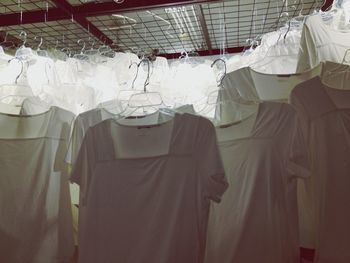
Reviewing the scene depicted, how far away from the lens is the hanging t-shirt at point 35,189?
126cm

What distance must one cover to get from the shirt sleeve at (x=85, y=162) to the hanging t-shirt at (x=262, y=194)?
0.43m

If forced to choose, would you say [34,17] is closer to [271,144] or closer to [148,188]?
[148,188]

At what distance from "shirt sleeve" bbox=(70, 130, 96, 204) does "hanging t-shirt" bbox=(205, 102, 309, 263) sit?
1.41 feet

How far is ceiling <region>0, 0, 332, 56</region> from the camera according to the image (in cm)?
179

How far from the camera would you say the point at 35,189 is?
1312 mm

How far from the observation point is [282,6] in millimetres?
2045

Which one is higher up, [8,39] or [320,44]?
[8,39]

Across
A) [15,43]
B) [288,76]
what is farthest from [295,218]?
[15,43]

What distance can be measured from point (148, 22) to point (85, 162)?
50.9 inches

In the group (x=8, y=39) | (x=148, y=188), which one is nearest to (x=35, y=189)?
(x=148, y=188)

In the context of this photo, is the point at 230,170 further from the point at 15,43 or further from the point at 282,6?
the point at 15,43

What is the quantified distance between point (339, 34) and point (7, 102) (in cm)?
148

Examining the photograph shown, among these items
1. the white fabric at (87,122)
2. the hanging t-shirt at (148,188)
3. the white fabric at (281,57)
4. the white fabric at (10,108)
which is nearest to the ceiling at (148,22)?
the white fabric at (281,57)

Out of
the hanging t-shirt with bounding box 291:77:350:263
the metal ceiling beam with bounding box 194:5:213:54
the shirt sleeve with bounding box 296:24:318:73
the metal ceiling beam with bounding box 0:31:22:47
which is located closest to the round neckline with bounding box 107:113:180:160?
the hanging t-shirt with bounding box 291:77:350:263
